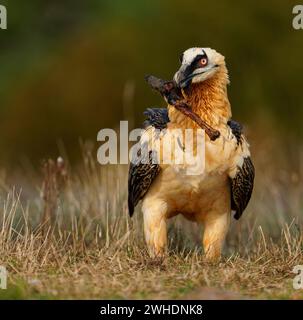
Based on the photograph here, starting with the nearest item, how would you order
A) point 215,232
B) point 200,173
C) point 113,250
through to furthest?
point 200,173, point 113,250, point 215,232

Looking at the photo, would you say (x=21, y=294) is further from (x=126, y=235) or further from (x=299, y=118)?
(x=299, y=118)

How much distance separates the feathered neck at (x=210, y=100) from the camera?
9227mm

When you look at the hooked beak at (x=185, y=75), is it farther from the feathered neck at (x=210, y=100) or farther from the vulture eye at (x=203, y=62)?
the feathered neck at (x=210, y=100)

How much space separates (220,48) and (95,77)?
4.94 meters

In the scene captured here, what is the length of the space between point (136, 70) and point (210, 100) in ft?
64.4

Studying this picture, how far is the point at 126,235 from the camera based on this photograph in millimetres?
9633

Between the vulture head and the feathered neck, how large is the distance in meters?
0.10

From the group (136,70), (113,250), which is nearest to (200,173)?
(113,250)

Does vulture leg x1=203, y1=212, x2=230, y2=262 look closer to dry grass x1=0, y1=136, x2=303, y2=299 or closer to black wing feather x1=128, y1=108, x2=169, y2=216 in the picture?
dry grass x1=0, y1=136, x2=303, y2=299

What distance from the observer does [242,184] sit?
9.39 m

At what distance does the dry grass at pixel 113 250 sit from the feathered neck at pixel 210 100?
126cm

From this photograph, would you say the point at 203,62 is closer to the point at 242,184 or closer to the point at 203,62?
the point at 203,62
